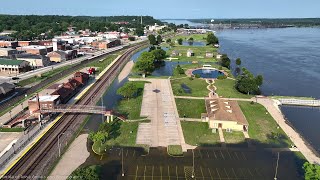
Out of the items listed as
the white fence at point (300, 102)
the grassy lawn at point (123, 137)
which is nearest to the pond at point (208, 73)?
the white fence at point (300, 102)

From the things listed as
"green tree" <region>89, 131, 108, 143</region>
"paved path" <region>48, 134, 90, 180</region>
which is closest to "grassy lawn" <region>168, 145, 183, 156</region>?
"green tree" <region>89, 131, 108, 143</region>

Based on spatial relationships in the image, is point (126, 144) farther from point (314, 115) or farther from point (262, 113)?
point (314, 115)

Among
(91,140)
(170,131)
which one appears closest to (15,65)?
(91,140)

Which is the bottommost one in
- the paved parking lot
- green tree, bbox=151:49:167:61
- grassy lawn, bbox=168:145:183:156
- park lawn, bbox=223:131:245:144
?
the paved parking lot

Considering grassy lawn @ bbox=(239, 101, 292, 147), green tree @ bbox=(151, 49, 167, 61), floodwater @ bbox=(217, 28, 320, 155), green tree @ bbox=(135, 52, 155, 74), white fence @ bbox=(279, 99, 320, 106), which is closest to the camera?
grassy lawn @ bbox=(239, 101, 292, 147)

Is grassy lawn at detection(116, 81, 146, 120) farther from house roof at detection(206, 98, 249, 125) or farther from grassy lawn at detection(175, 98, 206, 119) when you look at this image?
house roof at detection(206, 98, 249, 125)
